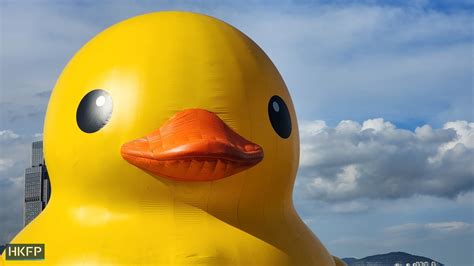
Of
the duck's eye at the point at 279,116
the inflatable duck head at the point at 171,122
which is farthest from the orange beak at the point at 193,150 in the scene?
the duck's eye at the point at 279,116

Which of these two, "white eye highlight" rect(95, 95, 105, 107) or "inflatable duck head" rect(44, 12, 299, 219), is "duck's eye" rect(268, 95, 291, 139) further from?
"white eye highlight" rect(95, 95, 105, 107)

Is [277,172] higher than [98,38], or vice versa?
[98,38]

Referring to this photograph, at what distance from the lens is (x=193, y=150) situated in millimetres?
7922

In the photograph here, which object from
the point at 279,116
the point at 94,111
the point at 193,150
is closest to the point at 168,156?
the point at 193,150

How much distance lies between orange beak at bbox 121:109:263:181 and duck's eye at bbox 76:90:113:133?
544mm

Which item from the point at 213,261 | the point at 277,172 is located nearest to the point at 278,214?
the point at 277,172

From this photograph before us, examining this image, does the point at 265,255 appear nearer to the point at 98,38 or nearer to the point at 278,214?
the point at 278,214

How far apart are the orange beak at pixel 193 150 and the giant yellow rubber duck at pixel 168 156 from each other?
15 mm

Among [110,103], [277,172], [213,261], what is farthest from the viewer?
[277,172]

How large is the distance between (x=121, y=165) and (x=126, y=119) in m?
0.58

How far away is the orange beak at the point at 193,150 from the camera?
26.3 ft

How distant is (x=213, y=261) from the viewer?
8.21 meters

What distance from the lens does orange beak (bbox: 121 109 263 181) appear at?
315 inches

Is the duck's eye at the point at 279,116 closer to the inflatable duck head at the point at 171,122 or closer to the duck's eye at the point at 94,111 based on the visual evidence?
the inflatable duck head at the point at 171,122
